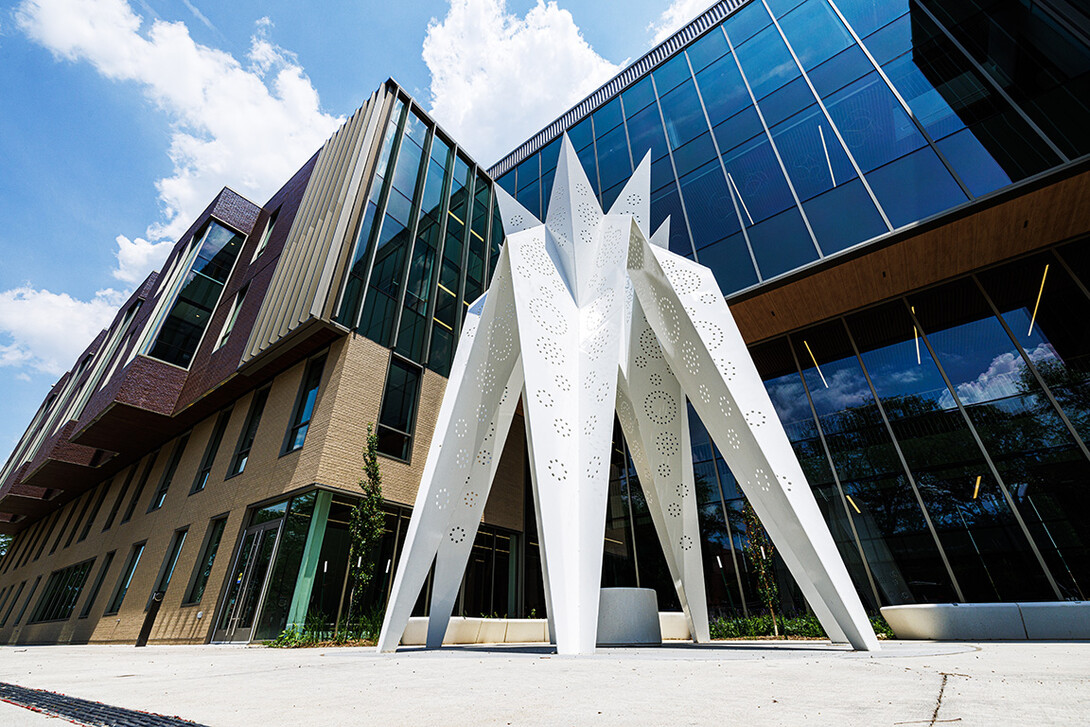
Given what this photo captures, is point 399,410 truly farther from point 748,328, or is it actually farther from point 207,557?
point 748,328

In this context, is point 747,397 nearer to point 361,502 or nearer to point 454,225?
point 361,502

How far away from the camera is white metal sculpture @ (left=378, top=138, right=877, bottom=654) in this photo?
6.16 meters

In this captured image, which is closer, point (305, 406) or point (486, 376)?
point (486, 376)

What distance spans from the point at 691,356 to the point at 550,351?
2419mm

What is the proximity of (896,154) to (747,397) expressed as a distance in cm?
923

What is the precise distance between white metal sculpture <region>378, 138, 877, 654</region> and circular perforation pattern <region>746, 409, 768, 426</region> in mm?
19

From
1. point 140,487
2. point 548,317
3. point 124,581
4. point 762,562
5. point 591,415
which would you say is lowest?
point 762,562

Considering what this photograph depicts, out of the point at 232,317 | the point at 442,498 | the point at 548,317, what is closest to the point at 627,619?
the point at 442,498

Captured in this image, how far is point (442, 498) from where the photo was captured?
25.6ft

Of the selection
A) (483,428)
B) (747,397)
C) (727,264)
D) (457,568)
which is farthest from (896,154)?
(457,568)

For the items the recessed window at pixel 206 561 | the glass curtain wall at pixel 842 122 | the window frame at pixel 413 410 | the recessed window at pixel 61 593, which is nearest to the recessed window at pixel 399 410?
the window frame at pixel 413 410

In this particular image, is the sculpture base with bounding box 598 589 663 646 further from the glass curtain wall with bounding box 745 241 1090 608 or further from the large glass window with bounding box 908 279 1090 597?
the large glass window with bounding box 908 279 1090 597

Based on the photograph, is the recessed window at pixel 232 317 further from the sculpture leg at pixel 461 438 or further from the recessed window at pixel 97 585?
the sculpture leg at pixel 461 438

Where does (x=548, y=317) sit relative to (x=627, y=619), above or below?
above
